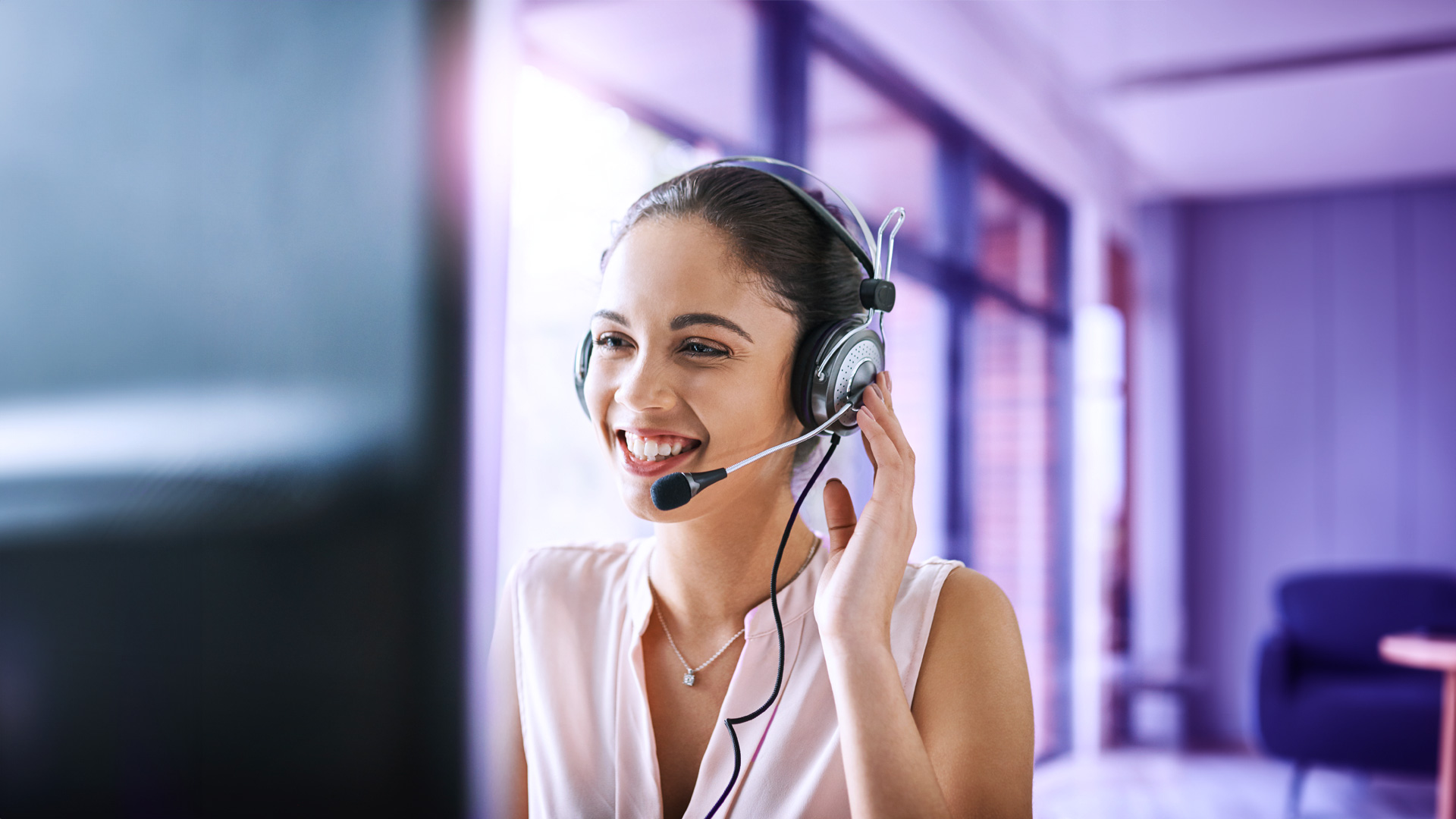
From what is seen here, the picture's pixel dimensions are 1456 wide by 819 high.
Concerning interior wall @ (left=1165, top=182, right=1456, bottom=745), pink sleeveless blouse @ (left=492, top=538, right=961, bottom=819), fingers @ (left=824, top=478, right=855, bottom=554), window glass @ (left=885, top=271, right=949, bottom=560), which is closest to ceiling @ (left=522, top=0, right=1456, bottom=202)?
interior wall @ (left=1165, top=182, right=1456, bottom=745)

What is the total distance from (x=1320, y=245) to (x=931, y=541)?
273 centimetres

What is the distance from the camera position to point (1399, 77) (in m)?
3.28

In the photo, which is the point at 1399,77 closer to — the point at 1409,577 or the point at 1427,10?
the point at 1427,10

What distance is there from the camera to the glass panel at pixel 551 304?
5.90 feet

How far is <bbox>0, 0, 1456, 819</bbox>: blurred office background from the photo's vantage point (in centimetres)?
61

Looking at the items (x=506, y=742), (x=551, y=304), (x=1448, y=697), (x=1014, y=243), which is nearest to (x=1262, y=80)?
(x=1014, y=243)

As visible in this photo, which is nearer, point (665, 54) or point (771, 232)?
point (771, 232)

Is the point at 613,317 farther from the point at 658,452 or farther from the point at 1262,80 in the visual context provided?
the point at 1262,80

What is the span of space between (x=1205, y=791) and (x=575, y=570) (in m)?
3.38

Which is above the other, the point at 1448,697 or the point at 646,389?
the point at 646,389

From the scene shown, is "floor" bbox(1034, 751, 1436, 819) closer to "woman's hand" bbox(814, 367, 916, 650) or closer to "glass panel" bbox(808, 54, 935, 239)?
"glass panel" bbox(808, 54, 935, 239)

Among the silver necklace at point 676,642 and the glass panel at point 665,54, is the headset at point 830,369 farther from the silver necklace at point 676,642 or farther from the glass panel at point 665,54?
the glass panel at point 665,54

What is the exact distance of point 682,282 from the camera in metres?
0.76

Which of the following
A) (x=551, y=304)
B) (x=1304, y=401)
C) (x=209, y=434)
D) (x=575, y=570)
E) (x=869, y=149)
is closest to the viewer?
(x=209, y=434)
